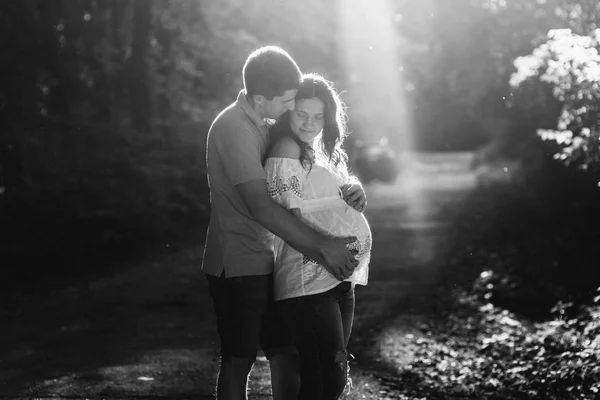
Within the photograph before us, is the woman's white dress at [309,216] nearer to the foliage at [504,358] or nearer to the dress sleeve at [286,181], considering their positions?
the dress sleeve at [286,181]

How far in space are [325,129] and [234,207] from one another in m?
0.60

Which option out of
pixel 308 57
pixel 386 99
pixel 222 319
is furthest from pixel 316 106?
pixel 386 99

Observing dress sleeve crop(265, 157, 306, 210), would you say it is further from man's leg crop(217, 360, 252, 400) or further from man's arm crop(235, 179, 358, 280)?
man's leg crop(217, 360, 252, 400)

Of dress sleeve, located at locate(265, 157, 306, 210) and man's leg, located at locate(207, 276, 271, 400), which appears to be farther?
man's leg, located at locate(207, 276, 271, 400)

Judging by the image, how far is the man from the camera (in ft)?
13.3

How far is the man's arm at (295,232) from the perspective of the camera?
4023mm

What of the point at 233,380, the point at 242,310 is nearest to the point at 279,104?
the point at 242,310

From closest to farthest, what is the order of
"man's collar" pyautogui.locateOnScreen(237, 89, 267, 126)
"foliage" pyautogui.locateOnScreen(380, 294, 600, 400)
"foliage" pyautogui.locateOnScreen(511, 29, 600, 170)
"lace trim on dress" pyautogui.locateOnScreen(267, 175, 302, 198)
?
1. "lace trim on dress" pyautogui.locateOnScreen(267, 175, 302, 198)
2. "man's collar" pyautogui.locateOnScreen(237, 89, 267, 126)
3. "foliage" pyautogui.locateOnScreen(380, 294, 600, 400)
4. "foliage" pyautogui.locateOnScreen(511, 29, 600, 170)

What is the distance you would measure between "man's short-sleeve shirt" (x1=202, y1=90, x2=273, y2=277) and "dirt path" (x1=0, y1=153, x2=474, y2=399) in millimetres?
2104

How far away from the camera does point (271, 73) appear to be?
13.3 ft

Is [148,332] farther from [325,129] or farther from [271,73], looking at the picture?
[271,73]

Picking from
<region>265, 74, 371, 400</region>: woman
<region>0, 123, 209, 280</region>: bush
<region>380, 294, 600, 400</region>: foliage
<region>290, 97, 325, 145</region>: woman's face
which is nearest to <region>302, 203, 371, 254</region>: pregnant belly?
<region>265, 74, 371, 400</region>: woman

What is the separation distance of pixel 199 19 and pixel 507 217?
6744mm

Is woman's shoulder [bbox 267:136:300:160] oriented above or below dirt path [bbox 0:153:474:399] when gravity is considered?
above
